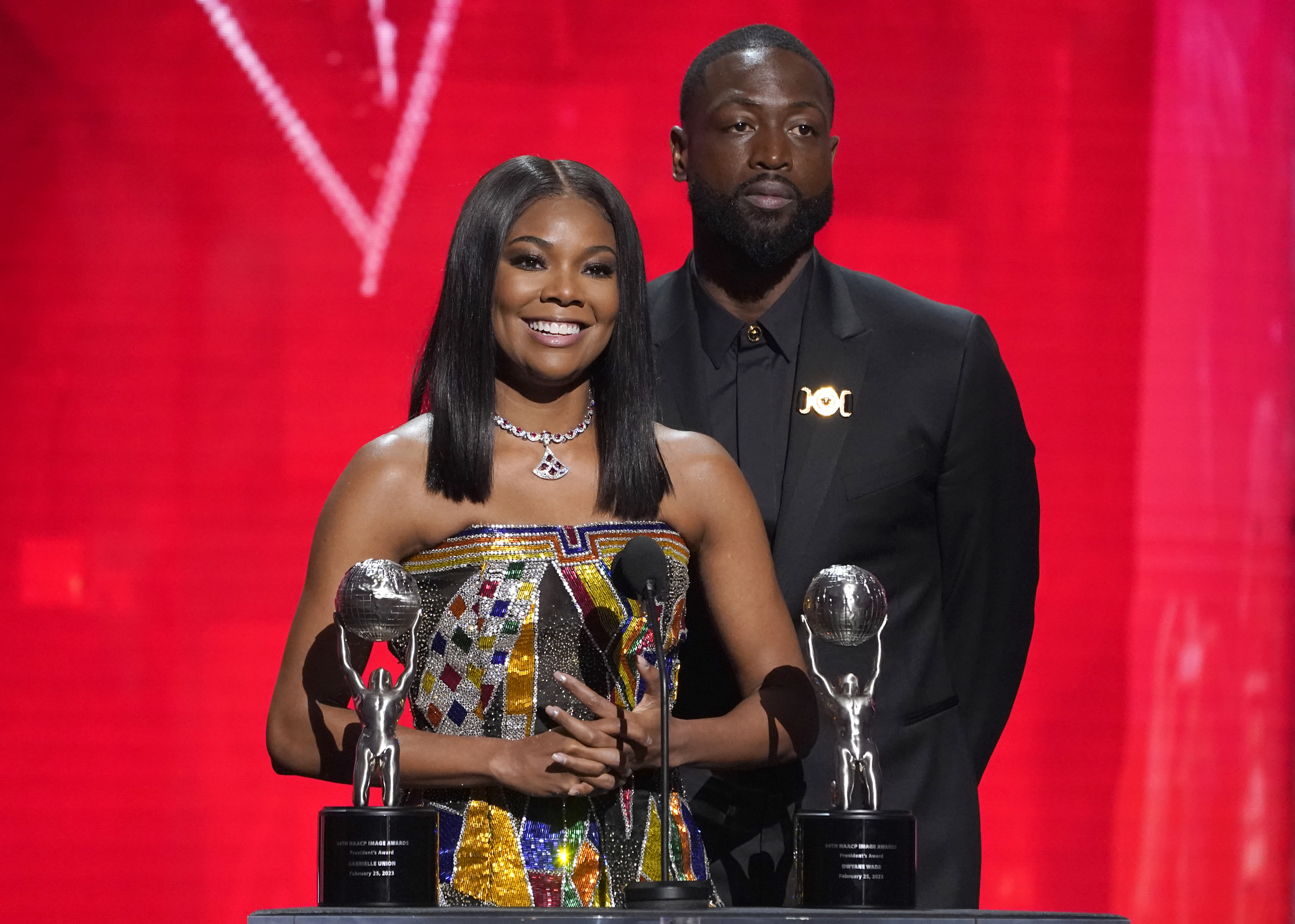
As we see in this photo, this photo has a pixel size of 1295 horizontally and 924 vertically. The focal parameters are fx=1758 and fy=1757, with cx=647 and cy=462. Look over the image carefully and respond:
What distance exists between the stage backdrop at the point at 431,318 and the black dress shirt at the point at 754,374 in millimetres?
1096

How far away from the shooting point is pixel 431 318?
3719 millimetres

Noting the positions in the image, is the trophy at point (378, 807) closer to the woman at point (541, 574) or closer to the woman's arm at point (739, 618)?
the woman at point (541, 574)

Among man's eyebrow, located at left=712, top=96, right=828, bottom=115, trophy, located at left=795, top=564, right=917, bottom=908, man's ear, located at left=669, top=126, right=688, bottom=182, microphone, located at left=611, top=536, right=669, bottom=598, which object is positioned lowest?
trophy, located at left=795, top=564, right=917, bottom=908

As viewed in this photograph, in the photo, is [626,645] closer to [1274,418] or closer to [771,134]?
[771,134]

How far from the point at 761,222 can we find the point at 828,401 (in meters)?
0.29

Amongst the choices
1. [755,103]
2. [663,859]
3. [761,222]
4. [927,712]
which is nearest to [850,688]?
[663,859]

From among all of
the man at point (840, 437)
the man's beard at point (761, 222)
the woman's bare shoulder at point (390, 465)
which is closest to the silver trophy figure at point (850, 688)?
the woman's bare shoulder at point (390, 465)

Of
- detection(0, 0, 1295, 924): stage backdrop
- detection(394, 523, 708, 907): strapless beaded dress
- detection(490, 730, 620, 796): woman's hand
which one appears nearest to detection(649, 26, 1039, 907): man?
detection(394, 523, 708, 907): strapless beaded dress

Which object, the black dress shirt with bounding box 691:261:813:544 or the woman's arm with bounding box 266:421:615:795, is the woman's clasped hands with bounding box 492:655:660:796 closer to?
the woman's arm with bounding box 266:421:615:795

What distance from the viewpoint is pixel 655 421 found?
2215 millimetres

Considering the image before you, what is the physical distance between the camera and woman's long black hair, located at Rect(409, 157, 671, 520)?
81.5 inches

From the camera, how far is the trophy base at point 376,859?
1.73 m

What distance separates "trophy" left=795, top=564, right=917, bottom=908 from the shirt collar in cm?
85

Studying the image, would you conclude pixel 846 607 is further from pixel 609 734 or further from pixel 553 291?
pixel 553 291
